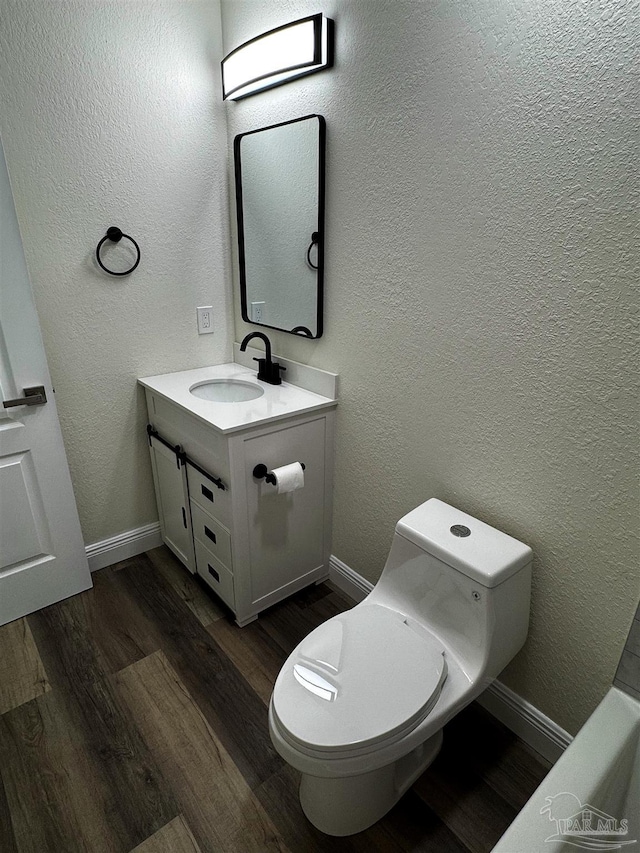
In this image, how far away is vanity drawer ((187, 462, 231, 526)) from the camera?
166cm

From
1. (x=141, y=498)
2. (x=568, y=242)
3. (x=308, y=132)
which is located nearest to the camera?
(x=568, y=242)

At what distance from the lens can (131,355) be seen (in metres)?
1.97

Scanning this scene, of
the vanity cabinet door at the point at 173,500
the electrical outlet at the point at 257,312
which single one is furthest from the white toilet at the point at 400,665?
the electrical outlet at the point at 257,312

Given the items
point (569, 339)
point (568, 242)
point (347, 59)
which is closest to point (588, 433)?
point (569, 339)

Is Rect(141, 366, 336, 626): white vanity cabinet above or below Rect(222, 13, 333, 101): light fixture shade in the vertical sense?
below

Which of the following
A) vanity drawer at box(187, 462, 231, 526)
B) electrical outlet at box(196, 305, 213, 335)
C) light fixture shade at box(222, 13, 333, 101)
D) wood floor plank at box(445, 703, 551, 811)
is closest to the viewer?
wood floor plank at box(445, 703, 551, 811)

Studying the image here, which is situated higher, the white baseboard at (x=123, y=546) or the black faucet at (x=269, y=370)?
the black faucet at (x=269, y=370)

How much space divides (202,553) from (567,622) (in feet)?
4.39

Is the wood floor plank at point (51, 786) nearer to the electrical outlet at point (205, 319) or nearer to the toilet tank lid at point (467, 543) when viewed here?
the toilet tank lid at point (467, 543)

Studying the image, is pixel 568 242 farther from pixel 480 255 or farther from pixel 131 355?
pixel 131 355

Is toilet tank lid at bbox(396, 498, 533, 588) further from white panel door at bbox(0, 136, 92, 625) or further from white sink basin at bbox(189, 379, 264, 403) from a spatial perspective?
white panel door at bbox(0, 136, 92, 625)

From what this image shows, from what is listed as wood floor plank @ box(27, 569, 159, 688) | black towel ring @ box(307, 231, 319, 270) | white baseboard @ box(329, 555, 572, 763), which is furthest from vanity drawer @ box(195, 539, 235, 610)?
black towel ring @ box(307, 231, 319, 270)

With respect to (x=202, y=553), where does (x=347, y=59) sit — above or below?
above

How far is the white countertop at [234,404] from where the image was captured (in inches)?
62.2
